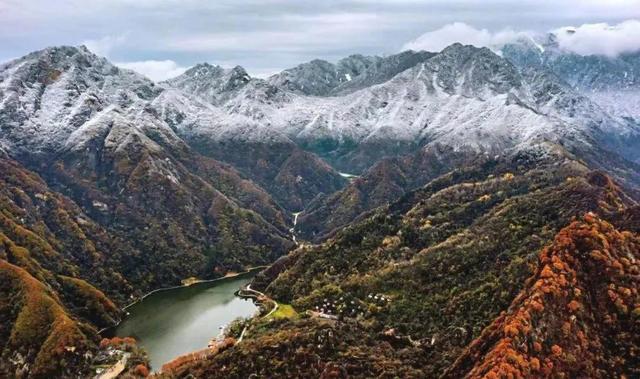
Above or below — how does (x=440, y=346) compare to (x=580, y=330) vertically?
below

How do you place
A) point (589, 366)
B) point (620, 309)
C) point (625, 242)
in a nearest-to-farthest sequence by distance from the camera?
point (589, 366), point (620, 309), point (625, 242)

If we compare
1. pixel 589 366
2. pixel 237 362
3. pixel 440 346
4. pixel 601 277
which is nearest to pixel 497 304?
pixel 440 346

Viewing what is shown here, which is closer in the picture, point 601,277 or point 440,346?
point 601,277

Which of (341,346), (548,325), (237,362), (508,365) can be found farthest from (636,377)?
(237,362)

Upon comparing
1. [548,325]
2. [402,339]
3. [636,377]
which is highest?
[548,325]

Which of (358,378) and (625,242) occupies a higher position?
(625,242)

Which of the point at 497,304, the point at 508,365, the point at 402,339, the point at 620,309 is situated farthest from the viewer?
the point at 402,339

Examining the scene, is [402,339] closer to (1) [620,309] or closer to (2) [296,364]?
(2) [296,364]

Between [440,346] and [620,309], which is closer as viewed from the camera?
[620,309]

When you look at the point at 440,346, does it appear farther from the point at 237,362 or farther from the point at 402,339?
the point at 237,362
